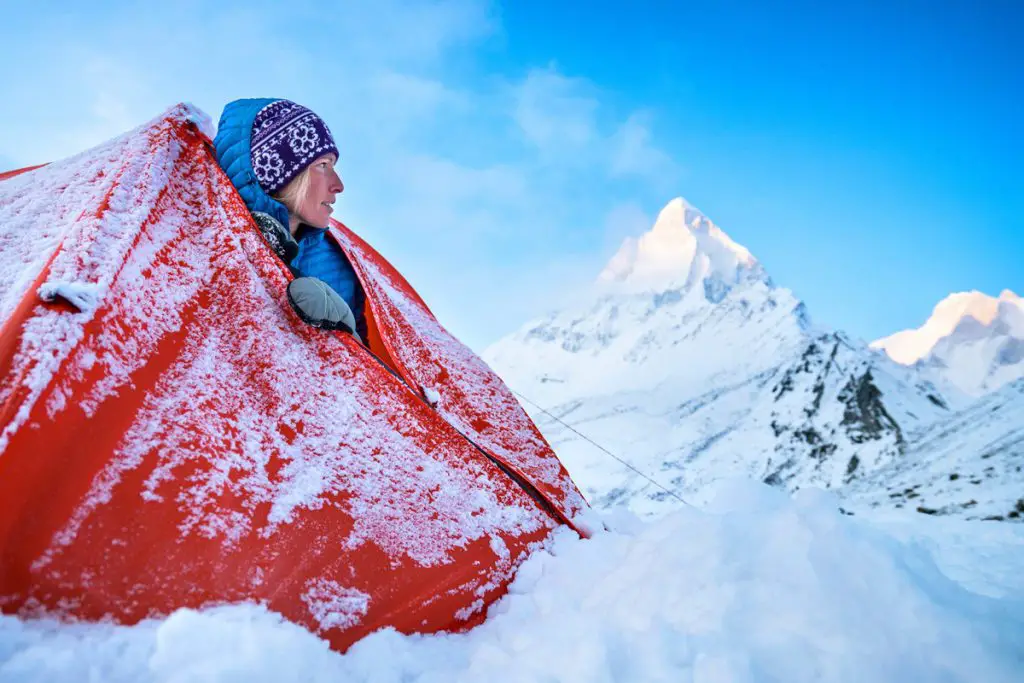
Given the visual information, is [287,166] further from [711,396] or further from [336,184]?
[711,396]

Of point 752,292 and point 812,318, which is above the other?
point 752,292

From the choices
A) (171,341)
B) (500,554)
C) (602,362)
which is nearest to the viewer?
(171,341)

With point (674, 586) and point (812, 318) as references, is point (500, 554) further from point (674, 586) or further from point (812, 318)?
point (812, 318)

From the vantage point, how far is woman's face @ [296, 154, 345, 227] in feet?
8.80

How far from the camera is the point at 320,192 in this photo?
2.72m

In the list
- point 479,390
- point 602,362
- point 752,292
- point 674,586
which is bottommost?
point 674,586

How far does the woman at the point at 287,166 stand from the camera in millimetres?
2523

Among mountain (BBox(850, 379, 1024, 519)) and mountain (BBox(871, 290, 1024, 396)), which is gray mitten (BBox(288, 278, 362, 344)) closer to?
mountain (BBox(850, 379, 1024, 519))

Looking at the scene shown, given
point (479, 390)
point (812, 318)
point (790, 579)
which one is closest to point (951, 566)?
point (790, 579)

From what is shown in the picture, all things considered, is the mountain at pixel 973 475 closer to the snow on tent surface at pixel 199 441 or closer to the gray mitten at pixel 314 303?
the snow on tent surface at pixel 199 441

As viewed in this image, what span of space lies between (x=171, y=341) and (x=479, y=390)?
1.78m

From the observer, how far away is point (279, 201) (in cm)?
263

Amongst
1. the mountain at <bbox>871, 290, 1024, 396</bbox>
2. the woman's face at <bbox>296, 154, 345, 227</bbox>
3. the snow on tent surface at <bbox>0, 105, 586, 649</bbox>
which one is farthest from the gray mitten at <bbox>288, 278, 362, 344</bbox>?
the mountain at <bbox>871, 290, 1024, 396</bbox>

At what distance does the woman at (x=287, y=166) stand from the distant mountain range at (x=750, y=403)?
9.41 feet
